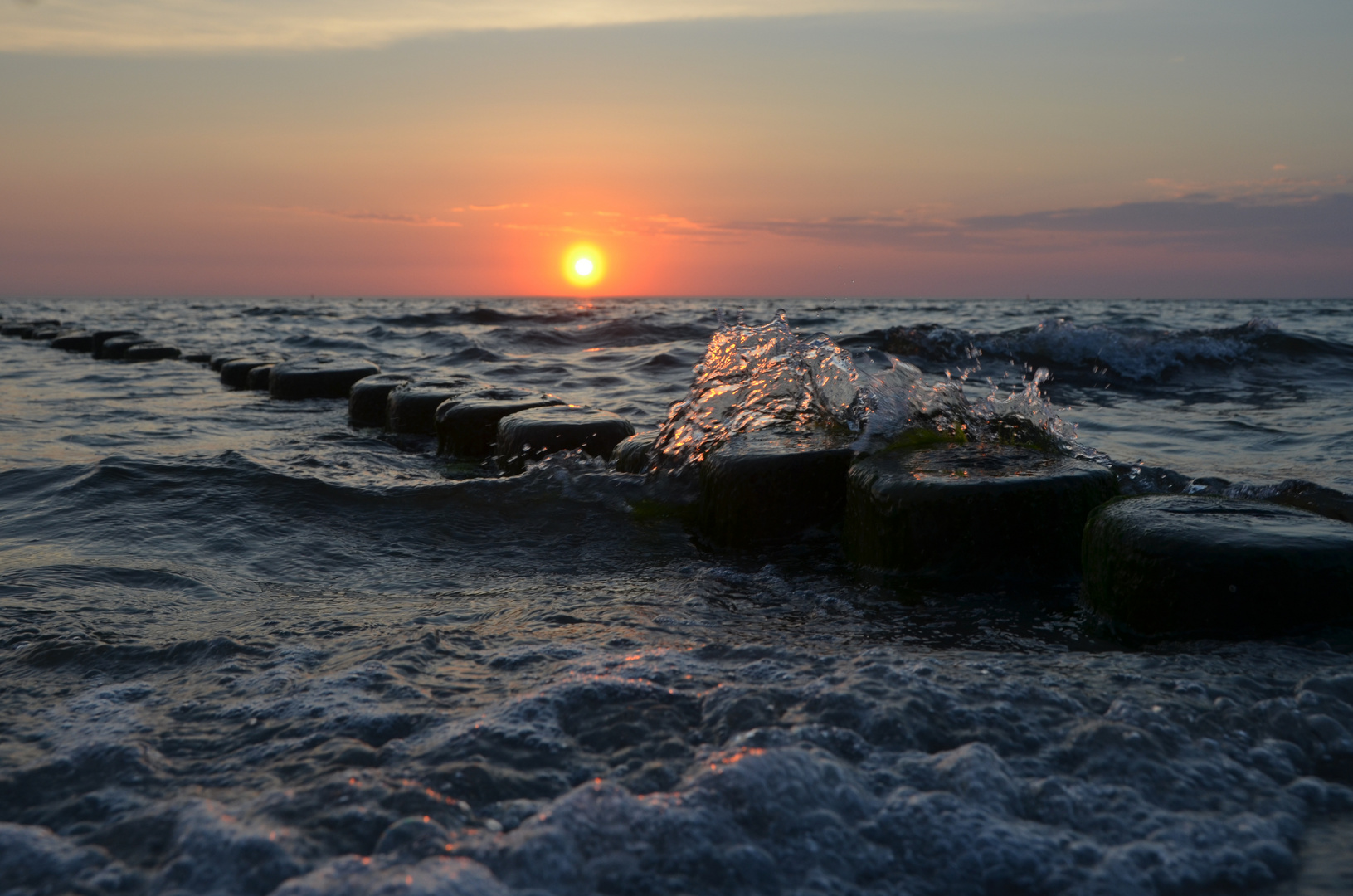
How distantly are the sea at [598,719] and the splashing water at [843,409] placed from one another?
0.12 metres

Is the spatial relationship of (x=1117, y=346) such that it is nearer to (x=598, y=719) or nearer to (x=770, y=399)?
(x=770, y=399)

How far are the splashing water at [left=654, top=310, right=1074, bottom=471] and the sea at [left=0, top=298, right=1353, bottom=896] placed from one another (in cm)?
12

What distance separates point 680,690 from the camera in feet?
6.48

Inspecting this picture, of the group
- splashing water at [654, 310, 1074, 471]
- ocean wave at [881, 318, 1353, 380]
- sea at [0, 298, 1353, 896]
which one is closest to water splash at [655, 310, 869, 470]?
splashing water at [654, 310, 1074, 471]

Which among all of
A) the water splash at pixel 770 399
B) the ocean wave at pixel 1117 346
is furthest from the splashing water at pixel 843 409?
the ocean wave at pixel 1117 346

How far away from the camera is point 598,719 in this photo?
1854mm

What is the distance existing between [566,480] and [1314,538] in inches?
113

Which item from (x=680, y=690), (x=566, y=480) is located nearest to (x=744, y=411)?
(x=566, y=480)

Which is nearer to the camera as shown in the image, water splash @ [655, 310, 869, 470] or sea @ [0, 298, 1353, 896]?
sea @ [0, 298, 1353, 896]

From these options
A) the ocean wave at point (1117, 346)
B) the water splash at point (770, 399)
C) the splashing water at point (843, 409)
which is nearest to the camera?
the splashing water at point (843, 409)

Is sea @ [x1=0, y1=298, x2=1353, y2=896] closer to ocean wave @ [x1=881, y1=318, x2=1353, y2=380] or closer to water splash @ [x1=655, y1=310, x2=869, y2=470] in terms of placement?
water splash @ [x1=655, y1=310, x2=869, y2=470]

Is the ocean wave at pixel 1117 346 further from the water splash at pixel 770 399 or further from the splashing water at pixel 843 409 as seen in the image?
the splashing water at pixel 843 409

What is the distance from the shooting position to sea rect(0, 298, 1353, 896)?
4.67ft

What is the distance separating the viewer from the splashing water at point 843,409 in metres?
3.65
